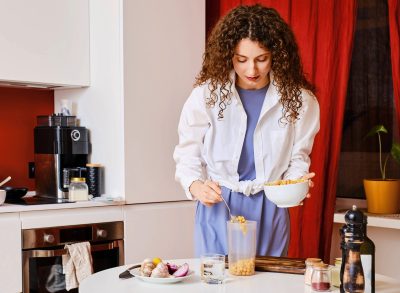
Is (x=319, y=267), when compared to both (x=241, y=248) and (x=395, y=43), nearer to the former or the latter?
(x=241, y=248)

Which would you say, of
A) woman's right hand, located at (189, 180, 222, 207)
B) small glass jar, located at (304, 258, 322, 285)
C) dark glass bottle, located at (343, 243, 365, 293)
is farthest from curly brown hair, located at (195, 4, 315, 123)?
dark glass bottle, located at (343, 243, 365, 293)

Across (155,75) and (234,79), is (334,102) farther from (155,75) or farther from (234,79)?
(234,79)

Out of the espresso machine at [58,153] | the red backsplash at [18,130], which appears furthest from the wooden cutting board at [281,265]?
the red backsplash at [18,130]

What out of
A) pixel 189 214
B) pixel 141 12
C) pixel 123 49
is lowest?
pixel 189 214

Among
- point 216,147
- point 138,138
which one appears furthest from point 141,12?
point 216,147

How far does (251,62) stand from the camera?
6.44 ft

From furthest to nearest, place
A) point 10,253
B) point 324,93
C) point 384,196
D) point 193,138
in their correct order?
point 324,93 → point 384,196 → point 10,253 → point 193,138

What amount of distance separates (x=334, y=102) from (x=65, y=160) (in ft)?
4.68

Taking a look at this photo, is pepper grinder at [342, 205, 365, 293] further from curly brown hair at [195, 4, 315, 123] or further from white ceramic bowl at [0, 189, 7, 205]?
white ceramic bowl at [0, 189, 7, 205]

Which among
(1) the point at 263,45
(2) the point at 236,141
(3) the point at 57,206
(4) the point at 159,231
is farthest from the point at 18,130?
(1) the point at 263,45

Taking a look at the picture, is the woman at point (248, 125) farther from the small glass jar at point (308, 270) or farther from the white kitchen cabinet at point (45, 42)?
the white kitchen cabinet at point (45, 42)

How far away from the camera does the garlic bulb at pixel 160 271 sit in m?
1.55

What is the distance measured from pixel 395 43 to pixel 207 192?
1517 mm

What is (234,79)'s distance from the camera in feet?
6.78
